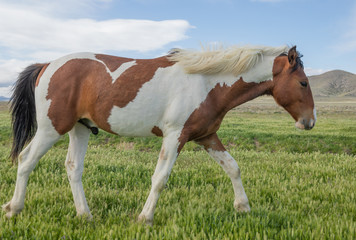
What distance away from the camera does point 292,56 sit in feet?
12.4

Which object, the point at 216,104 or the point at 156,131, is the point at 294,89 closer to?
the point at 216,104

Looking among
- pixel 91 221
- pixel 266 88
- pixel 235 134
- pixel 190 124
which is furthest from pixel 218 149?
pixel 235 134

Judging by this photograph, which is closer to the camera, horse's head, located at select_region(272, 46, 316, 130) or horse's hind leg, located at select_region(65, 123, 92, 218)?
horse's head, located at select_region(272, 46, 316, 130)

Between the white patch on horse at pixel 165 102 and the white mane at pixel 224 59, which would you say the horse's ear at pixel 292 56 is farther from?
the white patch on horse at pixel 165 102

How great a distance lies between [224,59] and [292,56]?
34.6 inches

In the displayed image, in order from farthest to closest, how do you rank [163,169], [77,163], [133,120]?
[77,163] < [133,120] < [163,169]

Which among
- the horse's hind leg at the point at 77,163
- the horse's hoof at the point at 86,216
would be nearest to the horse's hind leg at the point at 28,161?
the horse's hind leg at the point at 77,163

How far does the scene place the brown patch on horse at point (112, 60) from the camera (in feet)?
13.4

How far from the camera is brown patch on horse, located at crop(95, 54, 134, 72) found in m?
4.07

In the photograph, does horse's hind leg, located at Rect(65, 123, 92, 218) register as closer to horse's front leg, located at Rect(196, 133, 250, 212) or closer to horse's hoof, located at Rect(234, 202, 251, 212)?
horse's front leg, located at Rect(196, 133, 250, 212)

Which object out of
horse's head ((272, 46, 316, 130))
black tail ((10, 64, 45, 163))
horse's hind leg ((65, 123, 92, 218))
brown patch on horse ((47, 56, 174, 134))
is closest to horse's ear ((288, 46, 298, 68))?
horse's head ((272, 46, 316, 130))

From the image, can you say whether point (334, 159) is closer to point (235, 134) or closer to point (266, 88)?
point (266, 88)

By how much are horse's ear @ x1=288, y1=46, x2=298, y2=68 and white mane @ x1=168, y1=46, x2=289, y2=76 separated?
0.34 m

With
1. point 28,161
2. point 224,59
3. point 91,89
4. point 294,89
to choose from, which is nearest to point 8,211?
point 28,161
